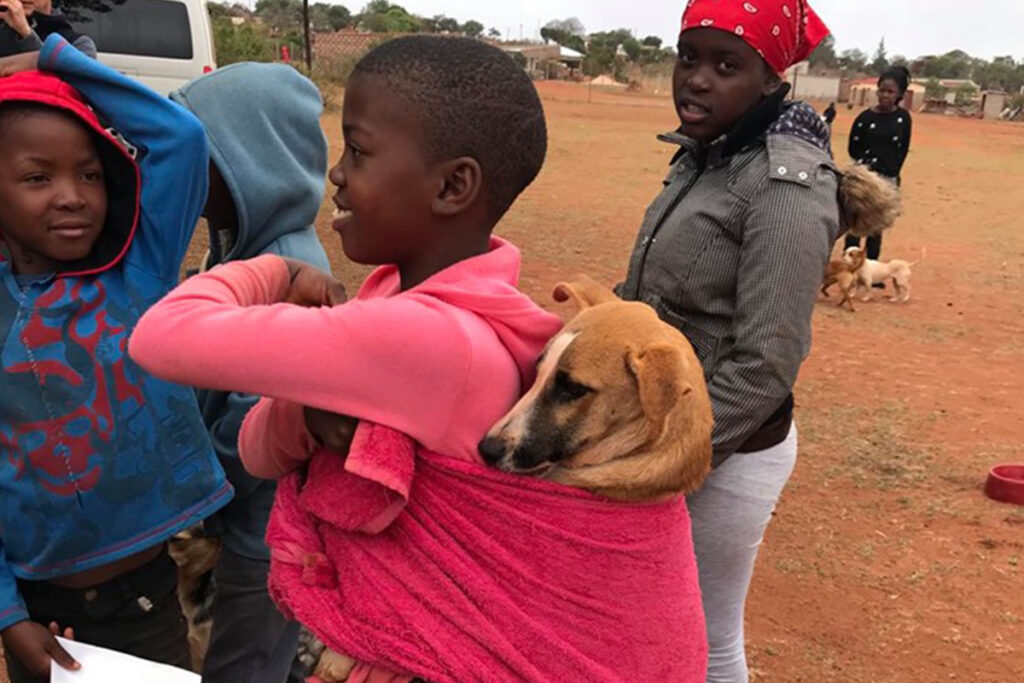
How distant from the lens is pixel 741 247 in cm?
235

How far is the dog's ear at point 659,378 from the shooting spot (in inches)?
53.9

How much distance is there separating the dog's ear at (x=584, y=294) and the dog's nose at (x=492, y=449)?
0.39 m

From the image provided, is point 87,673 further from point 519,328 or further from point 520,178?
point 520,178

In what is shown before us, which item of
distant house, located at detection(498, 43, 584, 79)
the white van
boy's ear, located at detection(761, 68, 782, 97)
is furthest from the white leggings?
distant house, located at detection(498, 43, 584, 79)

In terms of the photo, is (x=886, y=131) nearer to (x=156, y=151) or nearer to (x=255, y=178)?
(x=255, y=178)

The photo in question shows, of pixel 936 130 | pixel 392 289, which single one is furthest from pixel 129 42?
pixel 936 130

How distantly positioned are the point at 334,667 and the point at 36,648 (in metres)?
0.86

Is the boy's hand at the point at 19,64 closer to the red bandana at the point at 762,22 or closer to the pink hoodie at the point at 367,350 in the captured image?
the pink hoodie at the point at 367,350

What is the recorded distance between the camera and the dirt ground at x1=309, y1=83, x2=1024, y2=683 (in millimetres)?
4336

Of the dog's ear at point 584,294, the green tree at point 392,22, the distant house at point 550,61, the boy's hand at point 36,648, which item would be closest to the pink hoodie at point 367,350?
the dog's ear at point 584,294

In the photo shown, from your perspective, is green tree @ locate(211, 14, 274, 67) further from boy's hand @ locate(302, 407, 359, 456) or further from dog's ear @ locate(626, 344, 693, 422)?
dog's ear @ locate(626, 344, 693, 422)

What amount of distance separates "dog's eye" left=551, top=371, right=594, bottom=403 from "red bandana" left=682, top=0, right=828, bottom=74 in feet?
4.54

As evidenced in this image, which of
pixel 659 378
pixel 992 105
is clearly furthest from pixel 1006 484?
pixel 992 105

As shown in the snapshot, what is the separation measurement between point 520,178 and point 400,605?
67 centimetres
